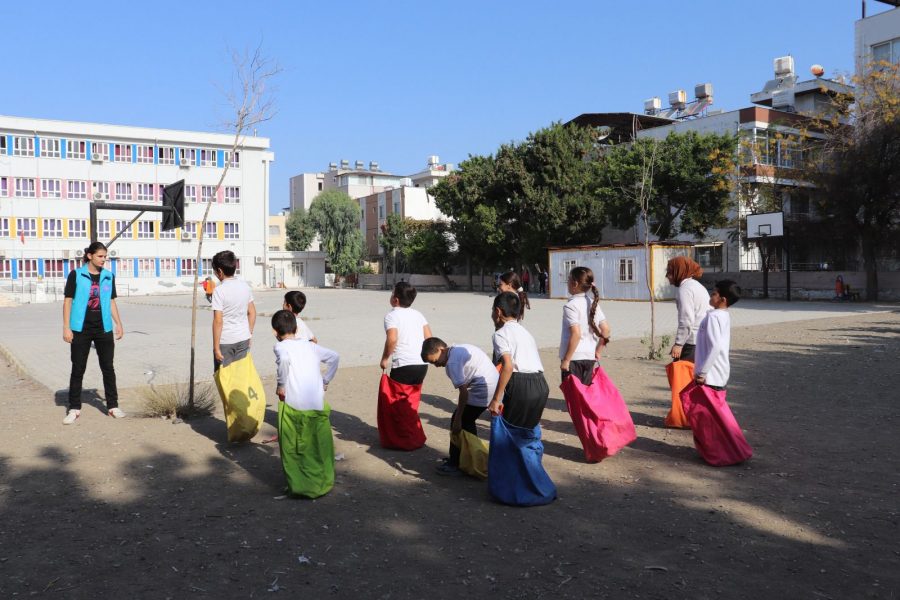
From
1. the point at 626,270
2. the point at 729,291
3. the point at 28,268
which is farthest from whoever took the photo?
the point at 28,268

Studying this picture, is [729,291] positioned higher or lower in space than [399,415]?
higher

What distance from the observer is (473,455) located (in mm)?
5320

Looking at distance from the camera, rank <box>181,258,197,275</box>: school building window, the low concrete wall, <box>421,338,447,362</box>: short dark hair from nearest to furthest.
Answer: <box>421,338,447,362</box>: short dark hair < the low concrete wall < <box>181,258,197,275</box>: school building window

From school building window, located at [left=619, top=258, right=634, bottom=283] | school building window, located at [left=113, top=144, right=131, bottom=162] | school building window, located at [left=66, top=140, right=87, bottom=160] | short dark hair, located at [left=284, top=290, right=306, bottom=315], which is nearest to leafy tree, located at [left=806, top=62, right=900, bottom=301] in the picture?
school building window, located at [left=619, top=258, right=634, bottom=283]

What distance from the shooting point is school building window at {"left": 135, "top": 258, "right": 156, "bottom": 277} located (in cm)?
5984

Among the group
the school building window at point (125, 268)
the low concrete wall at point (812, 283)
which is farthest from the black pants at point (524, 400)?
the school building window at point (125, 268)

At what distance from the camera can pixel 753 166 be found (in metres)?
35.8

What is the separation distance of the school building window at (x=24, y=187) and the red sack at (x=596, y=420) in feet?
198

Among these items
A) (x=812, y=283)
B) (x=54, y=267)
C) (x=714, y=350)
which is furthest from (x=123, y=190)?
(x=714, y=350)

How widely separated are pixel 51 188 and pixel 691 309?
198 feet

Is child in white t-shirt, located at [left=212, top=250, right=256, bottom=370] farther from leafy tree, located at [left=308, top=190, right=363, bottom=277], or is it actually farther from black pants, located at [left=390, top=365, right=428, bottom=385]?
leafy tree, located at [left=308, top=190, right=363, bottom=277]

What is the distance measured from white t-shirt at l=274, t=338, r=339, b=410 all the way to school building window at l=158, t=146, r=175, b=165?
61432 mm

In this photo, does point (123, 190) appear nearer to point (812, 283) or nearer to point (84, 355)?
point (812, 283)

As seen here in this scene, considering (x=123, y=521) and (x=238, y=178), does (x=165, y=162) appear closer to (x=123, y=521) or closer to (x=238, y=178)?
(x=238, y=178)
